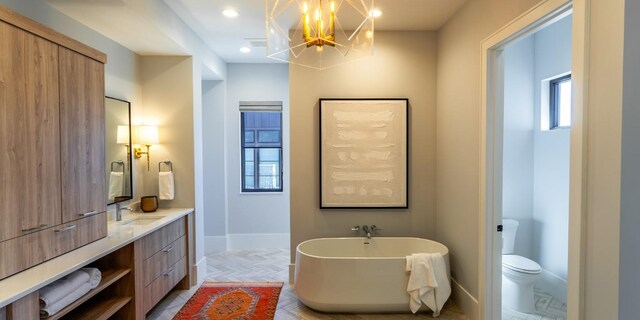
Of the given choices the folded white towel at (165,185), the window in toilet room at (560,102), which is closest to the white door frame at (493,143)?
the window in toilet room at (560,102)

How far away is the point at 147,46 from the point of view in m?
3.22

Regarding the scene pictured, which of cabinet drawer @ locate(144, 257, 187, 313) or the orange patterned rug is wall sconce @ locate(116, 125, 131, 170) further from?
the orange patterned rug

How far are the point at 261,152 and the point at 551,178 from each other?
3.66 m

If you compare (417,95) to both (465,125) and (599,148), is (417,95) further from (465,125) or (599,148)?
(599,148)

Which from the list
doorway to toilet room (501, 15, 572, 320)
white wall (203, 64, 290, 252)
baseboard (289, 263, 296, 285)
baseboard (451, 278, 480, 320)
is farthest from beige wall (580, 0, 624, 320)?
white wall (203, 64, 290, 252)

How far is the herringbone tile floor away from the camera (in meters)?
2.90

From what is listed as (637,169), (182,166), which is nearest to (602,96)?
(637,169)

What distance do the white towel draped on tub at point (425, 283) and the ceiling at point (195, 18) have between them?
218 cm

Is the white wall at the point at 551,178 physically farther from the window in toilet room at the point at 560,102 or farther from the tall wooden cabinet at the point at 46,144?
the tall wooden cabinet at the point at 46,144

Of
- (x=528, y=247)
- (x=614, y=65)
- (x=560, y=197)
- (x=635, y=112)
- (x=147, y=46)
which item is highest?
(x=147, y=46)

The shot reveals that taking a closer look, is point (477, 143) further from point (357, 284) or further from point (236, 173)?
point (236, 173)

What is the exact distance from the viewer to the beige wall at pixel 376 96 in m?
3.54

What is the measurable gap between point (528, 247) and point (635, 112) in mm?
2634

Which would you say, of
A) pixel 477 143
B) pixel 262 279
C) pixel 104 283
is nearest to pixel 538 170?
pixel 477 143
